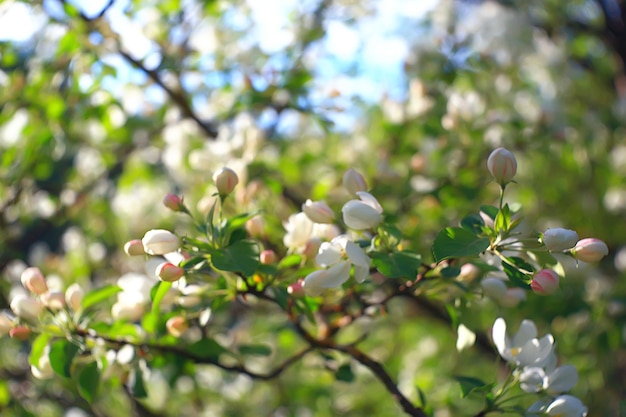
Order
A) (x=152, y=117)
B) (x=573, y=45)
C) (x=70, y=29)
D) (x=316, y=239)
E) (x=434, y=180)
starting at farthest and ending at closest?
1. (x=573, y=45)
2. (x=152, y=117)
3. (x=434, y=180)
4. (x=70, y=29)
5. (x=316, y=239)

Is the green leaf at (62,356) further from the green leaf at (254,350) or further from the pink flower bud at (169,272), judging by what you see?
the green leaf at (254,350)

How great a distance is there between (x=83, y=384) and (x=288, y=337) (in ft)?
2.33

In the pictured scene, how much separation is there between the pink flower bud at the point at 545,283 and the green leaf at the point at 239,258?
37 centimetres

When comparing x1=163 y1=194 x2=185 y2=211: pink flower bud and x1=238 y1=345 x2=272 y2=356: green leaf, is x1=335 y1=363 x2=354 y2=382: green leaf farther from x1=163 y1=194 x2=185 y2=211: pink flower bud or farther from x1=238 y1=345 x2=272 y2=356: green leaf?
x1=163 y1=194 x2=185 y2=211: pink flower bud

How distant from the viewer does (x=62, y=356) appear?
103 centimetres

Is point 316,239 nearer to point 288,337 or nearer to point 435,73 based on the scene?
point 288,337

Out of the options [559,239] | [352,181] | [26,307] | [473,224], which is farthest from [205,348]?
[559,239]

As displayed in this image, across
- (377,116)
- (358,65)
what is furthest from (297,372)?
(358,65)

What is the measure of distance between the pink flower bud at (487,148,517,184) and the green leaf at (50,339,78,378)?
0.69 metres

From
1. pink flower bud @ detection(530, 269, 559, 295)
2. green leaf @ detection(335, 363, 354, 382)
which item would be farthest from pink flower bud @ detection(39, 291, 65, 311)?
pink flower bud @ detection(530, 269, 559, 295)

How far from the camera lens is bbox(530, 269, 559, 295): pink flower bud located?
0.87 meters

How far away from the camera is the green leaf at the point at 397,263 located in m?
0.86

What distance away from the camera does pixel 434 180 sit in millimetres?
1913

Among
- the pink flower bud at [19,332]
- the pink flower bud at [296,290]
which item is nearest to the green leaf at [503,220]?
the pink flower bud at [296,290]
